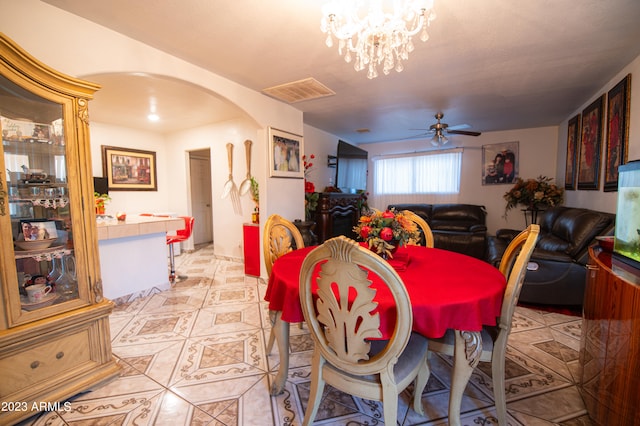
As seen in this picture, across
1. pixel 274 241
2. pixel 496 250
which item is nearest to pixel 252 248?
pixel 274 241

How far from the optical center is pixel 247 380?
1.69m

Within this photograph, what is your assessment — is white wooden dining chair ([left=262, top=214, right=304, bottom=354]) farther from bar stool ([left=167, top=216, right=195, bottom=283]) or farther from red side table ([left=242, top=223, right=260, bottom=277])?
bar stool ([left=167, top=216, right=195, bottom=283])

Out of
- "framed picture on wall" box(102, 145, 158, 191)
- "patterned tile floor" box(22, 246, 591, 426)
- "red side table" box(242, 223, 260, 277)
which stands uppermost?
"framed picture on wall" box(102, 145, 158, 191)

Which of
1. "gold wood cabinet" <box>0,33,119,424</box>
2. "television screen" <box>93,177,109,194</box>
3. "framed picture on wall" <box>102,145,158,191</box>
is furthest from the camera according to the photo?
"framed picture on wall" <box>102,145,158,191</box>

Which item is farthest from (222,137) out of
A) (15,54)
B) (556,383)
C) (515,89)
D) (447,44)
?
(556,383)

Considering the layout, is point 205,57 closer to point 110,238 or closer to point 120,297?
point 110,238

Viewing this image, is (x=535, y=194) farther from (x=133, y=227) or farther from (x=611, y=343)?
(x=133, y=227)

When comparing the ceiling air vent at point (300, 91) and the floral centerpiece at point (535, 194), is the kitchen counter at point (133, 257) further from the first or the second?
the floral centerpiece at point (535, 194)

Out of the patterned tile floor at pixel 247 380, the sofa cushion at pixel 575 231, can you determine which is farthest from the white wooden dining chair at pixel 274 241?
the sofa cushion at pixel 575 231

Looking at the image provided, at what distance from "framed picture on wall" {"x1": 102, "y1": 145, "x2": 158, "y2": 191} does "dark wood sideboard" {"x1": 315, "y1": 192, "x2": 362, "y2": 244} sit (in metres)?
3.35

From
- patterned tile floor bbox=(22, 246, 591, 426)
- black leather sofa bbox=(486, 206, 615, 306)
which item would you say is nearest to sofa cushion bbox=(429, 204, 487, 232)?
black leather sofa bbox=(486, 206, 615, 306)

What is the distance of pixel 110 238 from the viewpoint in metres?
2.61

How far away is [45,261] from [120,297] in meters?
1.41

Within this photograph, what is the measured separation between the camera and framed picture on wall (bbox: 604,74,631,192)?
2332 millimetres
